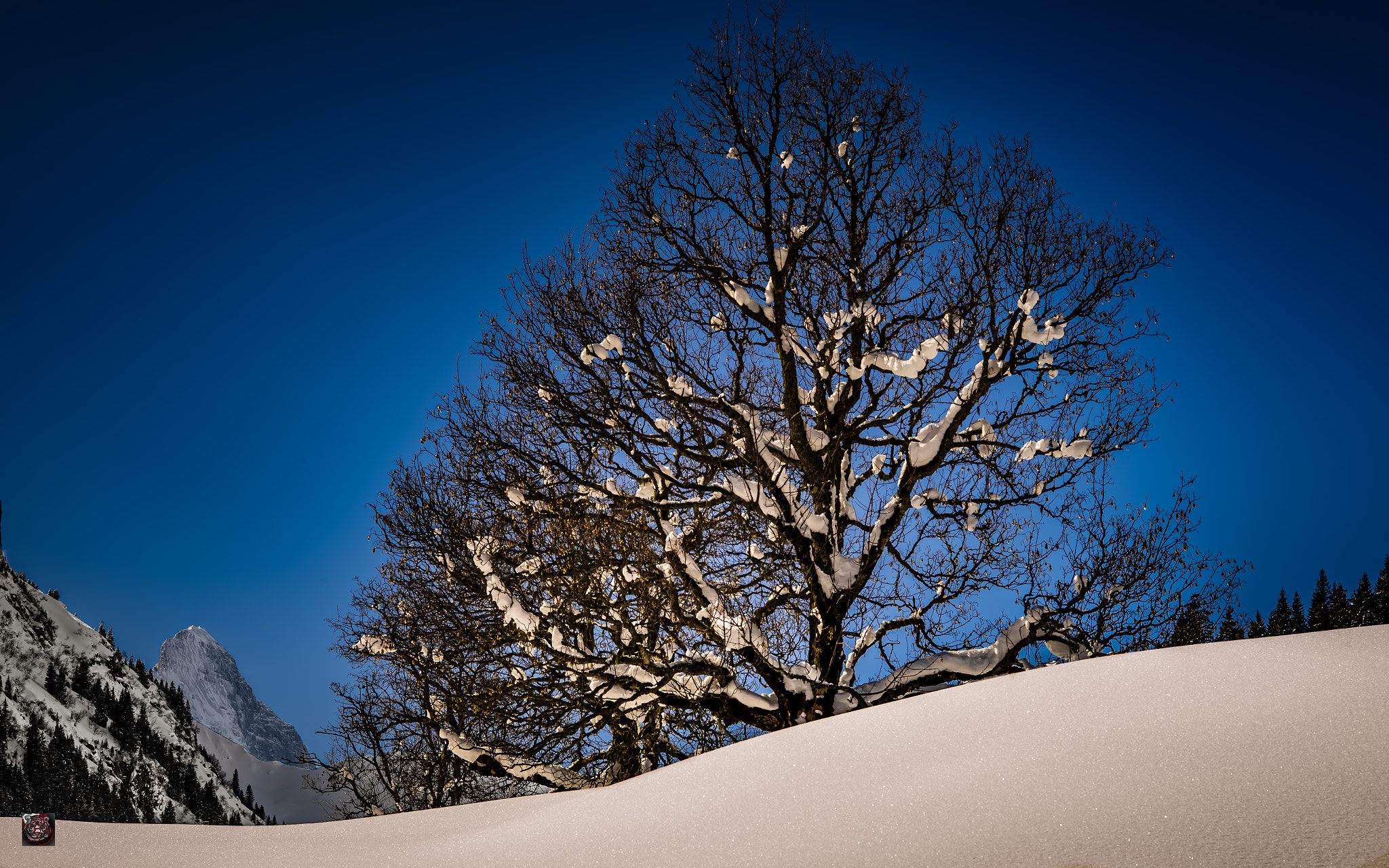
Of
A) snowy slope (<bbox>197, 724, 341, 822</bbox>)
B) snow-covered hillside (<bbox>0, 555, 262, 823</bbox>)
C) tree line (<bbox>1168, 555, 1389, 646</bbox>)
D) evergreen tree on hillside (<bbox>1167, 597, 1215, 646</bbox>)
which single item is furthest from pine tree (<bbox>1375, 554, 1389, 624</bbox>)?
snowy slope (<bbox>197, 724, 341, 822</bbox>)

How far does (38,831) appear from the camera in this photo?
336 centimetres

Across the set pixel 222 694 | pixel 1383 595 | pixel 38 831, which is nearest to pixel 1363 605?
pixel 1383 595

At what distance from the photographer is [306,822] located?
4.02 meters

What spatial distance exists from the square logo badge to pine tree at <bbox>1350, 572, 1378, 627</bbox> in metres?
7.89

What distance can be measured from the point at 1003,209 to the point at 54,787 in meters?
10.4

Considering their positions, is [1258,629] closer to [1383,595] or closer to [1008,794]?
[1383,595]

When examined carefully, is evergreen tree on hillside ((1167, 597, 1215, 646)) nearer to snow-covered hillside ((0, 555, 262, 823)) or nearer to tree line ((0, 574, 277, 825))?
tree line ((0, 574, 277, 825))

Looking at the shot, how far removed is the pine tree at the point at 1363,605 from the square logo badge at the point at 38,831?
789cm

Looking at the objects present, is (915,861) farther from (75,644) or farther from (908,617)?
(75,644)

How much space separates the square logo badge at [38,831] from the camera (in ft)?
10.9

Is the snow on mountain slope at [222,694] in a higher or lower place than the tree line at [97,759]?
higher

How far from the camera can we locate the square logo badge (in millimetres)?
3309

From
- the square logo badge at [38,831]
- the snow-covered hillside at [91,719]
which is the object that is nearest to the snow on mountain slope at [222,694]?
the snow-covered hillside at [91,719]

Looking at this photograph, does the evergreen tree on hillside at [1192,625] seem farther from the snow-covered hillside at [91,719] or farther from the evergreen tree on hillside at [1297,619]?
the snow-covered hillside at [91,719]
